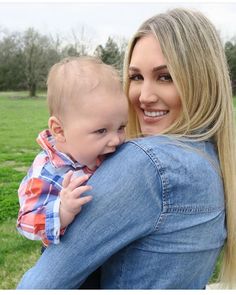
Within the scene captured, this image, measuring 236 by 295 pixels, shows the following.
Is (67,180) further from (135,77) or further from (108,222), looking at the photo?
(135,77)

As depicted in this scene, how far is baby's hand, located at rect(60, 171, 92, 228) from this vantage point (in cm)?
150

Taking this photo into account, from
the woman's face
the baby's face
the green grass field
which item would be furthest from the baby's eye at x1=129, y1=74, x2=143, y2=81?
the green grass field

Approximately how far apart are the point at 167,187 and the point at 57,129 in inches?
20.0

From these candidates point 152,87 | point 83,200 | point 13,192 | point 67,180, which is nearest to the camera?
point 83,200

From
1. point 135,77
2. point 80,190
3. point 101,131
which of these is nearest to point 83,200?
point 80,190

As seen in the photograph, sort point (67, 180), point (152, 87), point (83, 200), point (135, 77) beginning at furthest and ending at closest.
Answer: point (135, 77)
point (152, 87)
point (67, 180)
point (83, 200)

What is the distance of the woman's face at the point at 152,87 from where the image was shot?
187 centimetres

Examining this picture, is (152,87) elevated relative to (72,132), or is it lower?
elevated

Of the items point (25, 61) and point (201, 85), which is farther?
point (25, 61)

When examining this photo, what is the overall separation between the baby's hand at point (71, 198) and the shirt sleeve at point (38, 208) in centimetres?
4

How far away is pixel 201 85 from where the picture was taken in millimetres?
1823

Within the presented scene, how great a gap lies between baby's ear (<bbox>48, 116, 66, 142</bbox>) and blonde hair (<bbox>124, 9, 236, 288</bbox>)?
391mm
